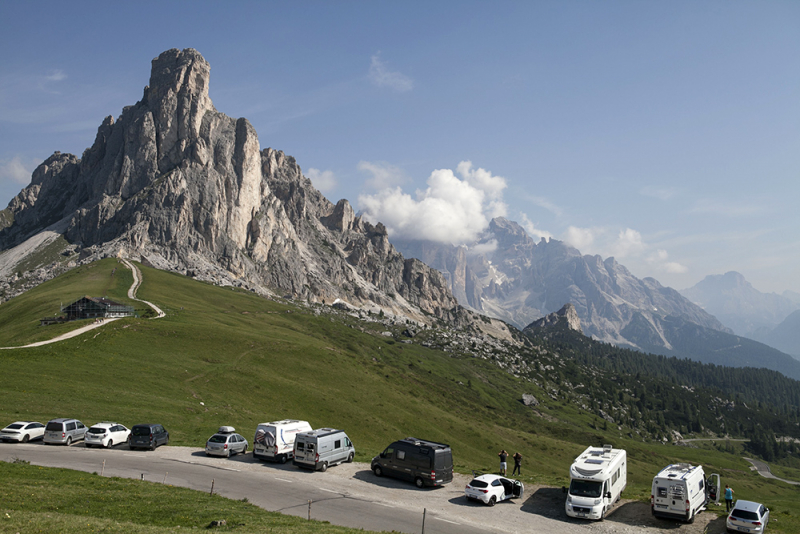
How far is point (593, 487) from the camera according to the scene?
31.6 meters

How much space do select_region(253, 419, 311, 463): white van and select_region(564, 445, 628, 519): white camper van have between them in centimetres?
2446

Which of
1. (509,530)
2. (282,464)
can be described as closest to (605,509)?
(509,530)

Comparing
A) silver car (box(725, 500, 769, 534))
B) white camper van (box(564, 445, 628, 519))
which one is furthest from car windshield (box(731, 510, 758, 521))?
white camper van (box(564, 445, 628, 519))

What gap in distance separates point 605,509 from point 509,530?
7664 mm

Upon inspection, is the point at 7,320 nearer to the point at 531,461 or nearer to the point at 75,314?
the point at 75,314

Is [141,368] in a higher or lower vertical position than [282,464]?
higher

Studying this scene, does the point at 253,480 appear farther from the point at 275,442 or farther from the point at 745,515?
the point at 745,515

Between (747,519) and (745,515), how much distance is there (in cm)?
22

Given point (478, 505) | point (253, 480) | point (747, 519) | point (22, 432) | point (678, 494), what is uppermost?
point (678, 494)

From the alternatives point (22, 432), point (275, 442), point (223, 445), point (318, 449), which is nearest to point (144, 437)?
point (223, 445)

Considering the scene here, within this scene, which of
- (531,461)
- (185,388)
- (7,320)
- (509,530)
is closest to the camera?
(509,530)

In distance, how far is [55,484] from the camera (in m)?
29.0

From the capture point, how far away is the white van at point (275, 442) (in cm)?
4209

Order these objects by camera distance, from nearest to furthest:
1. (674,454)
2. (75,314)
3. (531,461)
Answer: (531,461)
(75,314)
(674,454)
